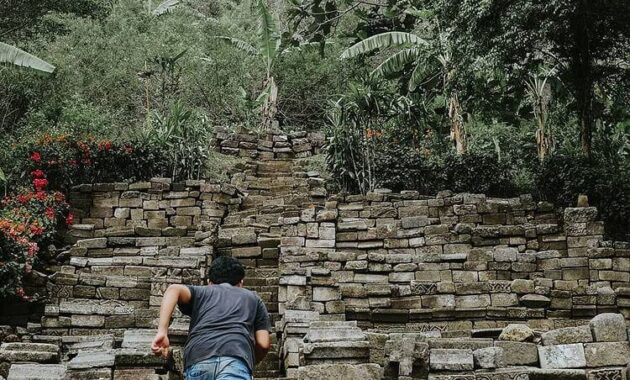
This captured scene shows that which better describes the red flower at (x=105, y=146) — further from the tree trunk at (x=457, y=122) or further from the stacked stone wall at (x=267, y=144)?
the tree trunk at (x=457, y=122)

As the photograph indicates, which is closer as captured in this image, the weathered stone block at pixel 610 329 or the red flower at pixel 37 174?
the weathered stone block at pixel 610 329

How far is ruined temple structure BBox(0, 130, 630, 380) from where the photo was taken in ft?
21.1

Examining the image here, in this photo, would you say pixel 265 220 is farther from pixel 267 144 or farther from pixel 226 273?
pixel 226 273

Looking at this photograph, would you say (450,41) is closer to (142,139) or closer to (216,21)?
(142,139)

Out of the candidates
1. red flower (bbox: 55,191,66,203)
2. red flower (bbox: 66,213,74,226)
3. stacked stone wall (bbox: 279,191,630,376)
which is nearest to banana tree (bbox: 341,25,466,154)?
stacked stone wall (bbox: 279,191,630,376)

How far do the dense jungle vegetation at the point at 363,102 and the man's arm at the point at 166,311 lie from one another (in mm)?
7728

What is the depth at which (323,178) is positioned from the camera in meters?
17.3

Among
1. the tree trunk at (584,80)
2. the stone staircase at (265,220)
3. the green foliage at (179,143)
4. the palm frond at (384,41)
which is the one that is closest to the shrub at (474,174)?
the tree trunk at (584,80)

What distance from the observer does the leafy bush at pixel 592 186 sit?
14227 millimetres

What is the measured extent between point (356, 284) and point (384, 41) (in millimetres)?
10545

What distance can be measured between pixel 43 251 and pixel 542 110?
36.7 ft

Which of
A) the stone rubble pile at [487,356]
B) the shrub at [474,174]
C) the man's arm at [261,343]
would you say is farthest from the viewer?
the shrub at [474,174]

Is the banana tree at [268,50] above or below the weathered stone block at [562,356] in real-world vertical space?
above

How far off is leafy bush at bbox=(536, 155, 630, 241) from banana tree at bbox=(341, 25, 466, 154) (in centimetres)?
243
